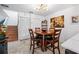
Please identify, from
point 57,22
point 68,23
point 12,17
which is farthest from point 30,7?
point 68,23

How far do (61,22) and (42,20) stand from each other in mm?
270

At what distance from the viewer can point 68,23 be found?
3.53 feet

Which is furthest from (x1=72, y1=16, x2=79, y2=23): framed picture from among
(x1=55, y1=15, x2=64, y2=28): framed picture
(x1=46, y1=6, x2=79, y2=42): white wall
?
(x1=55, y1=15, x2=64, y2=28): framed picture

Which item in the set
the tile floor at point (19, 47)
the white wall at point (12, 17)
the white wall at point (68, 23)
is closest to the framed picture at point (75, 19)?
the white wall at point (68, 23)

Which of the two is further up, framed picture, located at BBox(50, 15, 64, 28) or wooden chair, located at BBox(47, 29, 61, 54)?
framed picture, located at BBox(50, 15, 64, 28)

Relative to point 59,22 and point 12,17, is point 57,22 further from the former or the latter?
point 12,17

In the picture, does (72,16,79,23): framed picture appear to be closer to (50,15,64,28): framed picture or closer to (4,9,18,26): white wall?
(50,15,64,28): framed picture

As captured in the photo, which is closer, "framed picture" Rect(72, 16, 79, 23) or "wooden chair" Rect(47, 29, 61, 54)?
Answer: "framed picture" Rect(72, 16, 79, 23)

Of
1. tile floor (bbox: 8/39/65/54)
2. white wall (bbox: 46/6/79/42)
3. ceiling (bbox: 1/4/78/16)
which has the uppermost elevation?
ceiling (bbox: 1/4/78/16)

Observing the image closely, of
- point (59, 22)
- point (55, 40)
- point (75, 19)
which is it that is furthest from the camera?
point (55, 40)

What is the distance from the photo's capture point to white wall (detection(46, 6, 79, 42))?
40.4 inches

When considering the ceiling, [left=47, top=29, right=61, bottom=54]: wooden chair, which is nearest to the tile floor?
[left=47, top=29, right=61, bottom=54]: wooden chair
